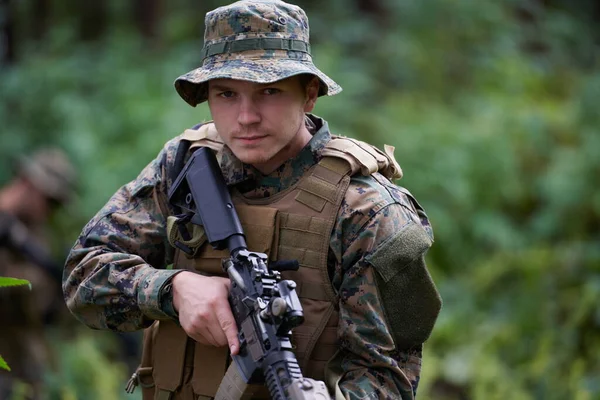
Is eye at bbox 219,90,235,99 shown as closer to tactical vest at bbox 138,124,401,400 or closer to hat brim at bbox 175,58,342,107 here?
hat brim at bbox 175,58,342,107

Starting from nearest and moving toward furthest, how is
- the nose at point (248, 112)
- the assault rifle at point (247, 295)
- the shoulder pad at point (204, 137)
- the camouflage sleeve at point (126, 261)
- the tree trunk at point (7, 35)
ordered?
the assault rifle at point (247, 295), the nose at point (248, 112), the camouflage sleeve at point (126, 261), the shoulder pad at point (204, 137), the tree trunk at point (7, 35)

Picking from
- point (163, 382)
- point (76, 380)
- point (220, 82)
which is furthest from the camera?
point (76, 380)

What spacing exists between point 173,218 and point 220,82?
46 cm

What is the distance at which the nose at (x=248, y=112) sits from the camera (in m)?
2.85

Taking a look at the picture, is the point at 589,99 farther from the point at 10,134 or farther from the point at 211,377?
the point at 211,377

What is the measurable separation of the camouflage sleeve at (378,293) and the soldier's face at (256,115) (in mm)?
275

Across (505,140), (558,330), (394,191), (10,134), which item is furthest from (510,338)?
(10,134)

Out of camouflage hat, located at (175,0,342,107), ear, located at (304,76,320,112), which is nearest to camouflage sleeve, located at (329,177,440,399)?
ear, located at (304,76,320,112)

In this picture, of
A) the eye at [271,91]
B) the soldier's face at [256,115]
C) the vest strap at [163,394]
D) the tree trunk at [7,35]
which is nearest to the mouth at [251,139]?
the soldier's face at [256,115]

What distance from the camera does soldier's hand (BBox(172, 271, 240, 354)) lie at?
2.78 meters

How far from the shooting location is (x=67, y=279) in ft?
10.3

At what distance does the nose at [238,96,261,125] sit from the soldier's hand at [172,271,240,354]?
0.48m

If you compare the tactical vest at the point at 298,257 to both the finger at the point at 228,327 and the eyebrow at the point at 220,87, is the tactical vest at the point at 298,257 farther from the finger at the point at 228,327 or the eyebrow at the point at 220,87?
the eyebrow at the point at 220,87

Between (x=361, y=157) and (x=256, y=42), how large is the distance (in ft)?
1.56
